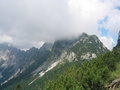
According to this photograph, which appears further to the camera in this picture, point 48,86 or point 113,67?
point 113,67

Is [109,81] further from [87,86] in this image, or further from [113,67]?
[113,67]

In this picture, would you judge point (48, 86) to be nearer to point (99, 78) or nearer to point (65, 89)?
point (65, 89)

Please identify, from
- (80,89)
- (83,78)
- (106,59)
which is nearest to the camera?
(80,89)

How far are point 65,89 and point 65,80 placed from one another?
9.01 m

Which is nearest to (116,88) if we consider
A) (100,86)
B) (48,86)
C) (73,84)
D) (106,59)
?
(100,86)

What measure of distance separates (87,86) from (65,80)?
10.3 m

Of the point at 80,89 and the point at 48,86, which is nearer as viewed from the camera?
the point at 80,89

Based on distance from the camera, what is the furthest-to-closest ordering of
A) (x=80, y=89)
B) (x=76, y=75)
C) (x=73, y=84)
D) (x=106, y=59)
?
1. (x=106, y=59)
2. (x=76, y=75)
3. (x=73, y=84)
4. (x=80, y=89)

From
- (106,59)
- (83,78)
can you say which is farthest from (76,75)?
(106,59)

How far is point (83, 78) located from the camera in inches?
5241

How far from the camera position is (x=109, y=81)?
149 m

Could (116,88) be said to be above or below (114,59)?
below

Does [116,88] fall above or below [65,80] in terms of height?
below

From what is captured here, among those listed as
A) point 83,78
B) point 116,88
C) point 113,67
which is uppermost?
point 113,67
